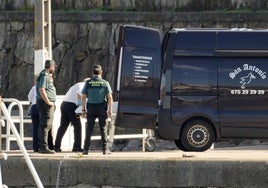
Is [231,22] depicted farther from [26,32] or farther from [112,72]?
[26,32]

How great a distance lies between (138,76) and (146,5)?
15051mm

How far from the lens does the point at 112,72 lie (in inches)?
1422

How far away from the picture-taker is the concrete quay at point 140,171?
16.1 m

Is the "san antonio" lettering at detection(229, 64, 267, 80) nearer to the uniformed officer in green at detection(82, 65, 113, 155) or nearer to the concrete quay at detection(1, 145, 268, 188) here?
the uniformed officer in green at detection(82, 65, 113, 155)

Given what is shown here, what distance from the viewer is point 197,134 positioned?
2180 centimetres

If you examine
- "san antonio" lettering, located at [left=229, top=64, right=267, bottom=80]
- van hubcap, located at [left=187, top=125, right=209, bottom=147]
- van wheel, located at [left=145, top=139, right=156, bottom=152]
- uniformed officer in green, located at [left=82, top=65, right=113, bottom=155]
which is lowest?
→ van wheel, located at [left=145, top=139, right=156, bottom=152]

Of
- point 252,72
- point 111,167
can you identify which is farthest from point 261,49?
point 111,167

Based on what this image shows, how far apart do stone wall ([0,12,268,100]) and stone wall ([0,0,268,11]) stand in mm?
635

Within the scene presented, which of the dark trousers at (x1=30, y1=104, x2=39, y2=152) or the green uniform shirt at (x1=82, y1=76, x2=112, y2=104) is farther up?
the green uniform shirt at (x1=82, y1=76, x2=112, y2=104)

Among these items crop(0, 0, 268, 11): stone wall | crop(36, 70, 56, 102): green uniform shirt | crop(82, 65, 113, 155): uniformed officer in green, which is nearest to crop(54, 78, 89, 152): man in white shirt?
crop(36, 70, 56, 102): green uniform shirt

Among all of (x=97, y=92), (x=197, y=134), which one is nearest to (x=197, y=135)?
(x=197, y=134)

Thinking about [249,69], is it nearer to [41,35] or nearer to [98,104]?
[98,104]

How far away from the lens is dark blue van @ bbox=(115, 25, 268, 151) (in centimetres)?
2152

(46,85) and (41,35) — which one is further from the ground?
(41,35)
